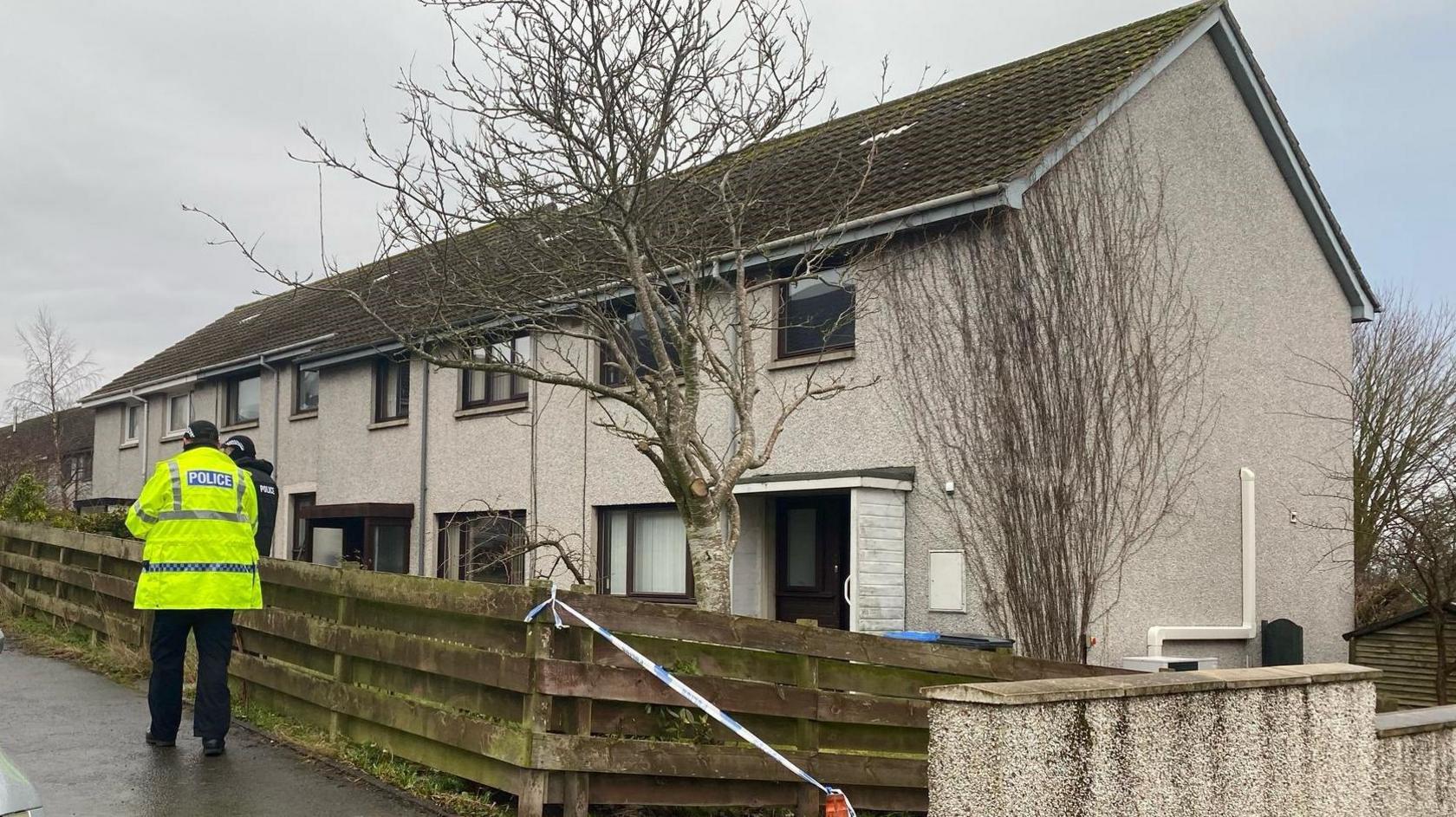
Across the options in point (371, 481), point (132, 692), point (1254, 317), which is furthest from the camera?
point (371, 481)

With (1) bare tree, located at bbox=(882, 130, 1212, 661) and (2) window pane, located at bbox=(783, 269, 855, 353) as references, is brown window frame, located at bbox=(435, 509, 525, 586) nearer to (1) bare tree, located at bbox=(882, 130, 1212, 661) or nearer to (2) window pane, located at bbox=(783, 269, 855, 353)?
(2) window pane, located at bbox=(783, 269, 855, 353)

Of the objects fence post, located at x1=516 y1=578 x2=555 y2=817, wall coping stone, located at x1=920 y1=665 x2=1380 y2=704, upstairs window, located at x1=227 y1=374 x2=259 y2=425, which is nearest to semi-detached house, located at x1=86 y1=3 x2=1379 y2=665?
wall coping stone, located at x1=920 y1=665 x2=1380 y2=704

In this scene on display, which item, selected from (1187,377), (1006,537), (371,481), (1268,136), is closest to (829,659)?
(1006,537)

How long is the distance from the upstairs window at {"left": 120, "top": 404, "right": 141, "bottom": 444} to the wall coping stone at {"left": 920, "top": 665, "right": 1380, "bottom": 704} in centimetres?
2837

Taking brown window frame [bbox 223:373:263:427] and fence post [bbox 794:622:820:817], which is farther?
brown window frame [bbox 223:373:263:427]

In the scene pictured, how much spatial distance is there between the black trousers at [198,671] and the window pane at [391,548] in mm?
12224

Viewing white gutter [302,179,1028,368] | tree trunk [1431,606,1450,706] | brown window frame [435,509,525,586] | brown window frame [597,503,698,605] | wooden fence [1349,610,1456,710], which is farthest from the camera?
brown window frame [435,509,525,586]

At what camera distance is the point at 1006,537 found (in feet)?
42.0

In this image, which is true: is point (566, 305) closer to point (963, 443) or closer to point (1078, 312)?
point (963, 443)

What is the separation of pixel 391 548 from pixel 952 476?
1055 centimetres

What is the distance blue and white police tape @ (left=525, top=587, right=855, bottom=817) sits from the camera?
6.14m

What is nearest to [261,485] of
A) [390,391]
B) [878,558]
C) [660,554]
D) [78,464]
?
[878,558]

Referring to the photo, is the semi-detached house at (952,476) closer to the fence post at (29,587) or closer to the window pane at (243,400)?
the fence post at (29,587)

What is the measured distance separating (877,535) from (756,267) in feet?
10.4
